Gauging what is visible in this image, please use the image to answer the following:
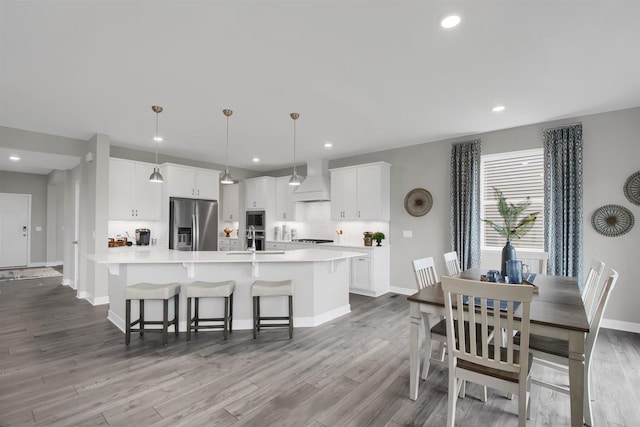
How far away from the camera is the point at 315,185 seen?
21.1 feet

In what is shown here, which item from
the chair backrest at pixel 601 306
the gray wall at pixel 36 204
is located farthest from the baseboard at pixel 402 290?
the gray wall at pixel 36 204

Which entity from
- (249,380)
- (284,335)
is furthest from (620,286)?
(249,380)

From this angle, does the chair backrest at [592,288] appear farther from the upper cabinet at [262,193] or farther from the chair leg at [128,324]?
the upper cabinet at [262,193]

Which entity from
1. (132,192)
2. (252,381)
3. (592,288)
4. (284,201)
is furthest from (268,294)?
(284,201)

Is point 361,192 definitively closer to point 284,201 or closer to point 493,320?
point 284,201

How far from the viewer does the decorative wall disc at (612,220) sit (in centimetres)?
369

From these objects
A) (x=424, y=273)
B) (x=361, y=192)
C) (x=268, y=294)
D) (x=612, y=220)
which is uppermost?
(x=361, y=192)

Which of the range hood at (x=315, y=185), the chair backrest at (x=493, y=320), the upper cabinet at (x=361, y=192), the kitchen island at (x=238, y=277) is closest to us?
the chair backrest at (x=493, y=320)

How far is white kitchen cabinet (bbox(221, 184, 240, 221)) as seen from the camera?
25.4 ft

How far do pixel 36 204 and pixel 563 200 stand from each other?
11.7 meters

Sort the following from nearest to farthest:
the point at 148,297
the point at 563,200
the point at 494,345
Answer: the point at 494,345 → the point at 148,297 → the point at 563,200

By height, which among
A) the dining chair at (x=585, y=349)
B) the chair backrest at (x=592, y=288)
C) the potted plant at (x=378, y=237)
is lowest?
the dining chair at (x=585, y=349)

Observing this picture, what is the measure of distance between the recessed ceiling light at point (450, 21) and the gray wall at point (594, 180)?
9.88 feet

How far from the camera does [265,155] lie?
6.24 metres
